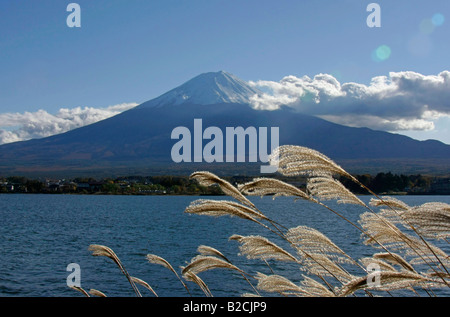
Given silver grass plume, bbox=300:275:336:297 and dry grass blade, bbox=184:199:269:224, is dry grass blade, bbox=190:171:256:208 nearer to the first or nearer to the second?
dry grass blade, bbox=184:199:269:224

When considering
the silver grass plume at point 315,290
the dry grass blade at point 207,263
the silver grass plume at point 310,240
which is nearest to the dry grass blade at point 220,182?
the silver grass plume at point 310,240

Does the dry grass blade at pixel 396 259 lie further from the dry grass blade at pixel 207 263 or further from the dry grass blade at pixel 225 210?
the dry grass blade at pixel 225 210

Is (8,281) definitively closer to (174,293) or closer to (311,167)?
(174,293)

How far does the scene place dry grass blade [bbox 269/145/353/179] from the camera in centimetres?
293

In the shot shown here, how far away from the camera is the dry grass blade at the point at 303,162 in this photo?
293 cm

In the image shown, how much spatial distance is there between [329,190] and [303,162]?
391mm

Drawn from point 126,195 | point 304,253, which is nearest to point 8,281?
point 304,253

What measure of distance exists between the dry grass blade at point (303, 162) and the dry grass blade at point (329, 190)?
7.7 inches

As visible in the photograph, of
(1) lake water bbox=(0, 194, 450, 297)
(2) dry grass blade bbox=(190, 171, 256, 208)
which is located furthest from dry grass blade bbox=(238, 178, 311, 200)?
(1) lake water bbox=(0, 194, 450, 297)

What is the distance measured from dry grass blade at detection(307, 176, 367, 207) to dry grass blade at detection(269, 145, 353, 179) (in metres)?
0.20

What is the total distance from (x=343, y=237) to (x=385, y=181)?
71574 millimetres
